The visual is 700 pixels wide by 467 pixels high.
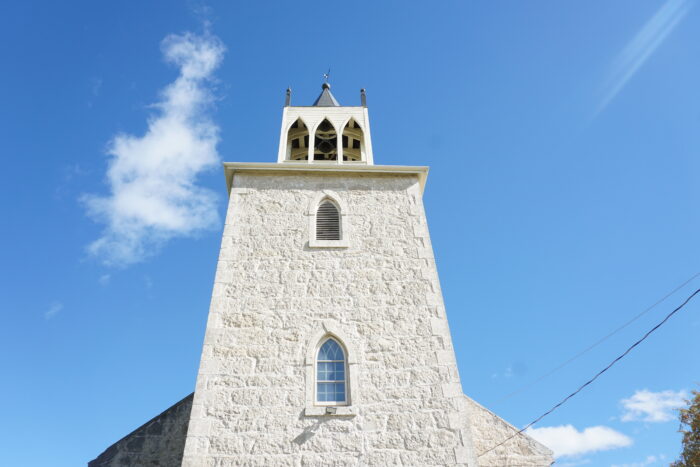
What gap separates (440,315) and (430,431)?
2503 mm

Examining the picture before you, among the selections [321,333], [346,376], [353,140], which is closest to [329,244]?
[321,333]

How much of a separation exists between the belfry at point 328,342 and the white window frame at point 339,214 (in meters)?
0.04

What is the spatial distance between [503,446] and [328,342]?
16.2 ft

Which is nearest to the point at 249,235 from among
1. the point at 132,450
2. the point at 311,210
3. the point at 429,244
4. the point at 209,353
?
the point at 311,210

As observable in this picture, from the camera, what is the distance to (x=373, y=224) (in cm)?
1204

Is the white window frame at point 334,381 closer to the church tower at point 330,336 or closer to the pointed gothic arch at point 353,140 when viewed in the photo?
the church tower at point 330,336

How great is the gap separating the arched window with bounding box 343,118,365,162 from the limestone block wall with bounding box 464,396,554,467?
8.92m

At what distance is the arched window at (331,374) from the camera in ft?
31.2

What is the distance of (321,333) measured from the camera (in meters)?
10.1

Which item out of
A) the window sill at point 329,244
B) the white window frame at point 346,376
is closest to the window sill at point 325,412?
the white window frame at point 346,376

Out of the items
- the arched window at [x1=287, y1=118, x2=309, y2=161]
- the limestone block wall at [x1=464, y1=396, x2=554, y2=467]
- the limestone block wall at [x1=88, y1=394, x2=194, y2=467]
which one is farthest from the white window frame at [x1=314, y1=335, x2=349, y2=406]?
the arched window at [x1=287, y1=118, x2=309, y2=161]

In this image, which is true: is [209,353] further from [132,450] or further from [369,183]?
[369,183]

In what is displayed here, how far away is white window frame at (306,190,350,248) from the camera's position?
37.9ft

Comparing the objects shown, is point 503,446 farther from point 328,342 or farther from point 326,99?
point 326,99
